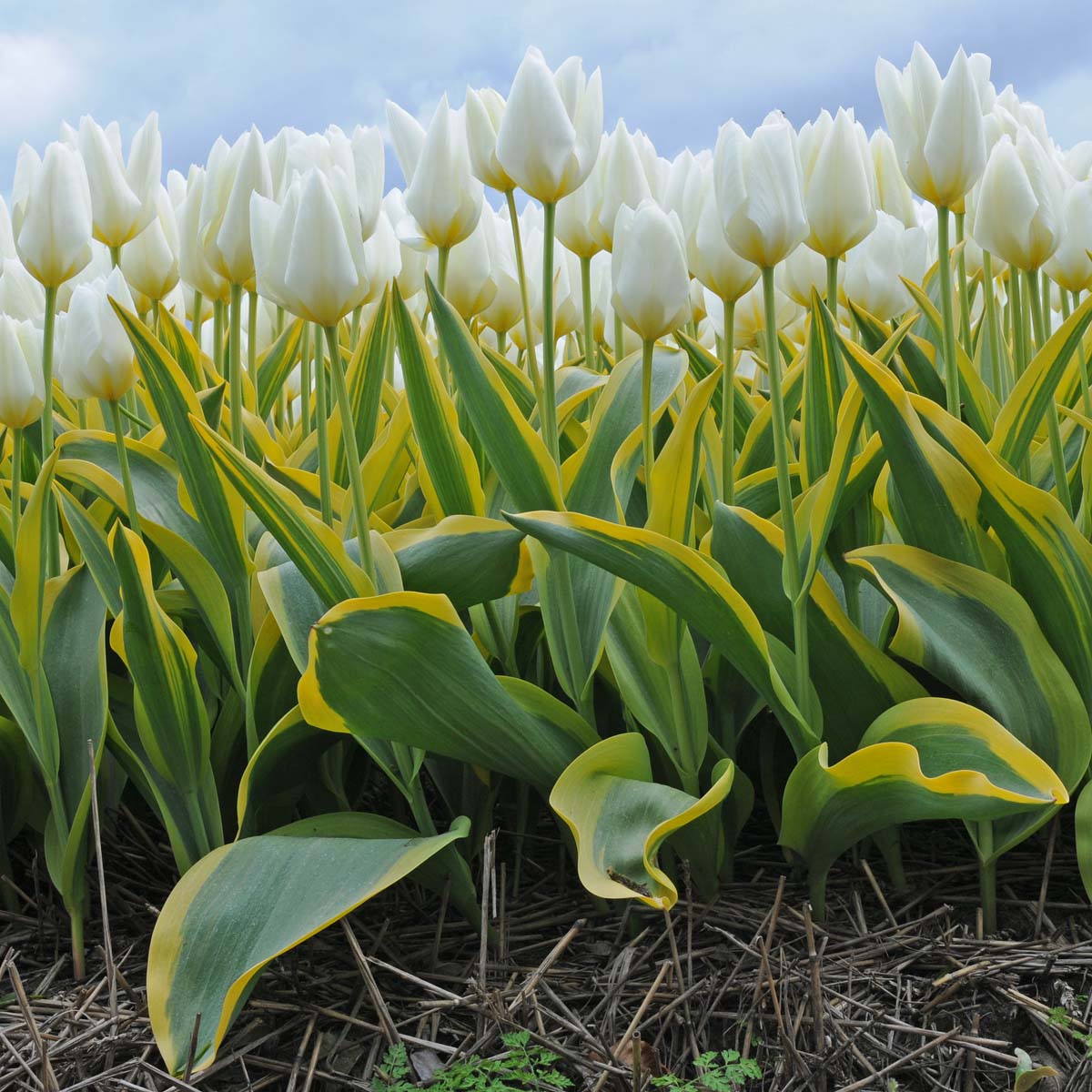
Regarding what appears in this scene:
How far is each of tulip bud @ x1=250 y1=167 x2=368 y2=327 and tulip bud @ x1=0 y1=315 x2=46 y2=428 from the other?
0.43 m

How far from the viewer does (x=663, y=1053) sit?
1.20m

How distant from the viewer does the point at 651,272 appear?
4.02 ft

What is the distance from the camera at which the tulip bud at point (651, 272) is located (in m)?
1.21

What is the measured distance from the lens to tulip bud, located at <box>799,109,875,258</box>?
4.32 feet

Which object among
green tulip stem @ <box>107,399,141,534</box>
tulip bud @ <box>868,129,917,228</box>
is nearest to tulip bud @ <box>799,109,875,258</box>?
tulip bud @ <box>868,129,917,228</box>

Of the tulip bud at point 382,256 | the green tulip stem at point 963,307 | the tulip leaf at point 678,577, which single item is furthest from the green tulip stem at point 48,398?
the green tulip stem at point 963,307

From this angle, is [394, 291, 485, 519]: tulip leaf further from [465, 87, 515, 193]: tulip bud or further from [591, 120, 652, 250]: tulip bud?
[591, 120, 652, 250]: tulip bud

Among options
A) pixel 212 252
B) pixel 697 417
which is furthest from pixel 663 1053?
pixel 212 252

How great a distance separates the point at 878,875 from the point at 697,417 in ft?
2.21

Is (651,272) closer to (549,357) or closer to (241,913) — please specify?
(549,357)

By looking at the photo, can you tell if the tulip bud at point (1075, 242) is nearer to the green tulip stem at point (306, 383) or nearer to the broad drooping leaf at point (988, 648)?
the broad drooping leaf at point (988, 648)

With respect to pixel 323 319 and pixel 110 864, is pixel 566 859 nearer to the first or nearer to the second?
pixel 110 864

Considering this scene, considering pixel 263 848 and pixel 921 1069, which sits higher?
pixel 263 848

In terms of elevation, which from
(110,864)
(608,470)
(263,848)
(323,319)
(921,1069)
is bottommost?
(921,1069)
